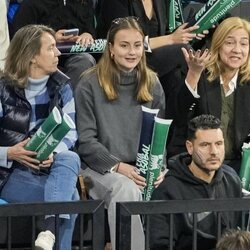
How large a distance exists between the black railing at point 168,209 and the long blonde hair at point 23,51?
1667 millimetres

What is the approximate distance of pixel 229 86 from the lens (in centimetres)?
674

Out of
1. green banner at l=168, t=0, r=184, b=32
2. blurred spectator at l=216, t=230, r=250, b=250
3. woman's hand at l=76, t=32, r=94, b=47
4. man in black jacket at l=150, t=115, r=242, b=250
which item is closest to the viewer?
blurred spectator at l=216, t=230, r=250, b=250

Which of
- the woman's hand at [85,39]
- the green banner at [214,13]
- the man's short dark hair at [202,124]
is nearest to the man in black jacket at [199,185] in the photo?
the man's short dark hair at [202,124]

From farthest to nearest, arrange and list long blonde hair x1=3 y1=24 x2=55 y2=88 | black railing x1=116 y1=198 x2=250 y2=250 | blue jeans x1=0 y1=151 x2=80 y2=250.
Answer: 1. long blonde hair x1=3 y1=24 x2=55 y2=88
2. blue jeans x1=0 y1=151 x2=80 y2=250
3. black railing x1=116 y1=198 x2=250 y2=250

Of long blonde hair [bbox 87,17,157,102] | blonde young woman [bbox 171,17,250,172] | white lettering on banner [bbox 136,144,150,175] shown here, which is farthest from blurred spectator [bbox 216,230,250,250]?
blonde young woman [bbox 171,17,250,172]

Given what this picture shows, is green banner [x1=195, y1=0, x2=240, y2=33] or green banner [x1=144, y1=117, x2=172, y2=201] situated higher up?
green banner [x1=195, y1=0, x2=240, y2=33]

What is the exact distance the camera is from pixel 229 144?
6590 millimetres

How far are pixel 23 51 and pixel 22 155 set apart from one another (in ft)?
2.56

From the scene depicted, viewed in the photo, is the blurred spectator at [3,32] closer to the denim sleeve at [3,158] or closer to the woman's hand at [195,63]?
the denim sleeve at [3,158]

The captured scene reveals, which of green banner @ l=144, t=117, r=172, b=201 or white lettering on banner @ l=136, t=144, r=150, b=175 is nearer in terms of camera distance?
green banner @ l=144, t=117, r=172, b=201

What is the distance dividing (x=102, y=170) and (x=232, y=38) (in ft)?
4.86

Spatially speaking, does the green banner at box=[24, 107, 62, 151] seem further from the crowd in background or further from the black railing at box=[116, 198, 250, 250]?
the black railing at box=[116, 198, 250, 250]

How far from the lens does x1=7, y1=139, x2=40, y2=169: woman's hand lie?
18.4ft

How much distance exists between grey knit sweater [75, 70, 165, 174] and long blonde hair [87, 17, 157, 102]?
40 millimetres
